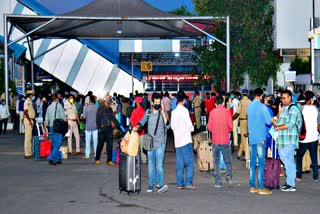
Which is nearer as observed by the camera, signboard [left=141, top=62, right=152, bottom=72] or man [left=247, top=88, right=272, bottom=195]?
man [left=247, top=88, right=272, bottom=195]

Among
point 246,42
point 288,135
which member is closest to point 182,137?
point 288,135

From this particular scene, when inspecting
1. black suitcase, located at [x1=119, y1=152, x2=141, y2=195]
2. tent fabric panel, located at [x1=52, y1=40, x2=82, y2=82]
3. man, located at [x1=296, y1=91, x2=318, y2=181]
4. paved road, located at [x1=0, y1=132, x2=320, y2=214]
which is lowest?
paved road, located at [x1=0, y1=132, x2=320, y2=214]

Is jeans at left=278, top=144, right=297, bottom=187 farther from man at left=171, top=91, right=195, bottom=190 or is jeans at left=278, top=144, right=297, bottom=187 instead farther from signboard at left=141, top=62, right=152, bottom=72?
signboard at left=141, top=62, right=152, bottom=72

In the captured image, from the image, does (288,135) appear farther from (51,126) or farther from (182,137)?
(51,126)

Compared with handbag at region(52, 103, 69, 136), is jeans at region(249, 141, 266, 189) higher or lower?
lower

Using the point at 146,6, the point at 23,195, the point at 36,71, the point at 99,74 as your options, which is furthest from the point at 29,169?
the point at 36,71

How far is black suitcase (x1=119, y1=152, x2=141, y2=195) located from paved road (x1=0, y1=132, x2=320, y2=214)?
0.14 meters

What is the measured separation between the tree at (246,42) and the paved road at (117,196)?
69.8 ft

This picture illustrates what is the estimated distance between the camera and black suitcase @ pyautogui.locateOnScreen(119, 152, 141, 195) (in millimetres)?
13070

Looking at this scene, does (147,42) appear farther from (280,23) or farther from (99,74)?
(99,74)

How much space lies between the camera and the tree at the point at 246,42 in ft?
126

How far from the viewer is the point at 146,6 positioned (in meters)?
32.9

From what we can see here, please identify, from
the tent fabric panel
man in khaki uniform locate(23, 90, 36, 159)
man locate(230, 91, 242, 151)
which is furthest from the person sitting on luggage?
the tent fabric panel

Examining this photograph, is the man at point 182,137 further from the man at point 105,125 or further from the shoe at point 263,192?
the man at point 105,125
